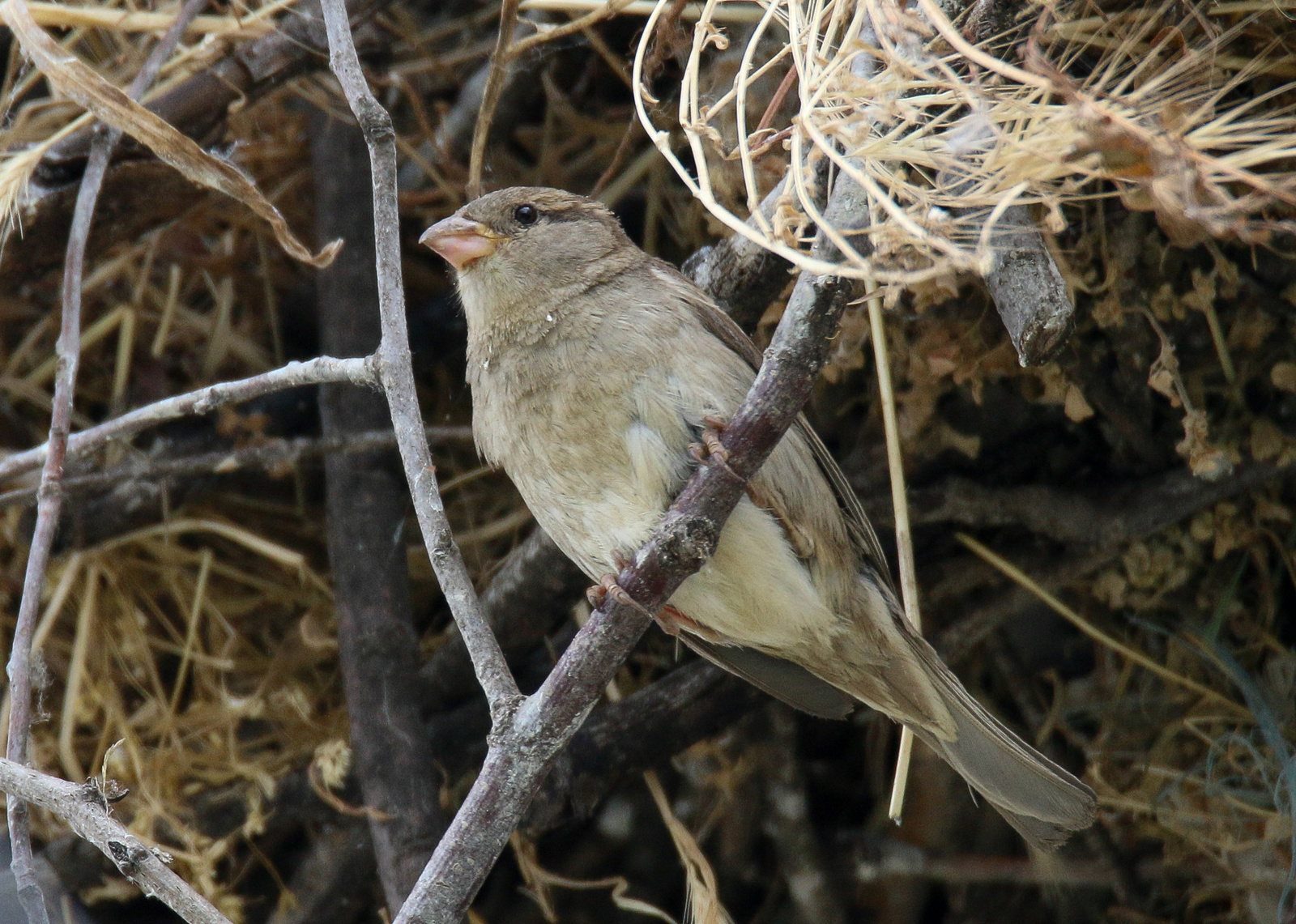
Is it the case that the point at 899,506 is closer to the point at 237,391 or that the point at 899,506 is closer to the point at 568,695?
the point at 568,695

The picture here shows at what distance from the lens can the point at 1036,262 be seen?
1484 mm

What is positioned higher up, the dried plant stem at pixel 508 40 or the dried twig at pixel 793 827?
the dried plant stem at pixel 508 40

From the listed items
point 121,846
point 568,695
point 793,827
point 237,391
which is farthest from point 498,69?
point 793,827

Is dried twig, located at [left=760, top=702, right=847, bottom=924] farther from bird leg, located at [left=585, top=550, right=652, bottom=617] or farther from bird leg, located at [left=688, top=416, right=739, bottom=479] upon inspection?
bird leg, located at [left=688, top=416, right=739, bottom=479]

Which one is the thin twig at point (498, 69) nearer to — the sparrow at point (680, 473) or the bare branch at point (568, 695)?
the sparrow at point (680, 473)

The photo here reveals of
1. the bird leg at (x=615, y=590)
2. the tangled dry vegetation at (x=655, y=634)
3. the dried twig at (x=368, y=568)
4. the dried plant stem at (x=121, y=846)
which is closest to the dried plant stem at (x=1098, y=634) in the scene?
the tangled dry vegetation at (x=655, y=634)

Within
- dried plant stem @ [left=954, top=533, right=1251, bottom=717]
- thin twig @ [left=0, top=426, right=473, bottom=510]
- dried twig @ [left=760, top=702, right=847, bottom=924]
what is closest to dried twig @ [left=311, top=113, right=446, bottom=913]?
thin twig @ [left=0, top=426, right=473, bottom=510]

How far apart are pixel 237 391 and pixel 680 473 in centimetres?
69

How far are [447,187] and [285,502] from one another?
871 millimetres

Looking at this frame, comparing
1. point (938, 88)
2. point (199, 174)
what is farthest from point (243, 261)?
point (938, 88)

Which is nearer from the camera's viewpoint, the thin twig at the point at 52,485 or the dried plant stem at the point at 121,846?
the dried plant stem at the point at 121,846

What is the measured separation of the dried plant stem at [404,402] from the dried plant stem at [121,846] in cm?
43

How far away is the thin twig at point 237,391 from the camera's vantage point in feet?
5.69

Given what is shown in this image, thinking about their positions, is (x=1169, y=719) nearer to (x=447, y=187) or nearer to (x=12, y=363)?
(x=447, y=187)
